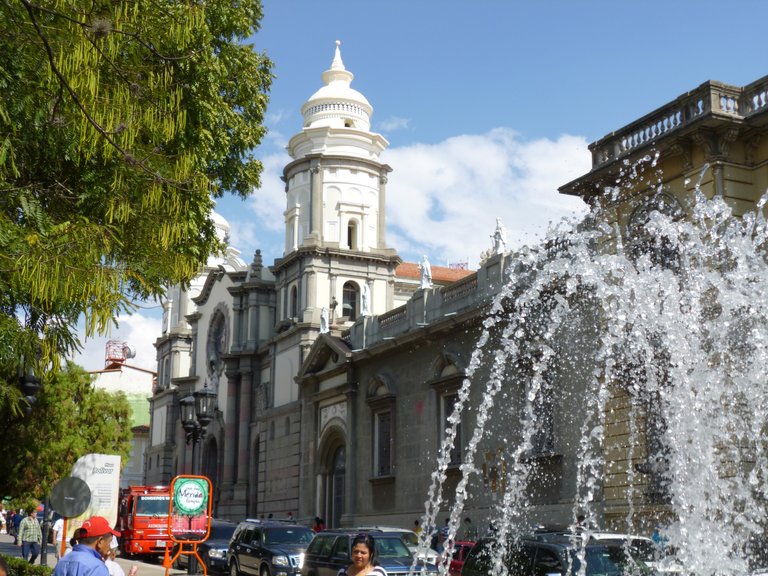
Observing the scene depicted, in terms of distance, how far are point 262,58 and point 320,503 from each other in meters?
26.1

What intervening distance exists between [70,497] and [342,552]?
4.95 m

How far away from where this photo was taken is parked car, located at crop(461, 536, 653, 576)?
1106 cm

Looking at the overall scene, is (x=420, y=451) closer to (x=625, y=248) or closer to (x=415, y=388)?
(x=415, y=388)

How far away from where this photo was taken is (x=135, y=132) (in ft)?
32.5

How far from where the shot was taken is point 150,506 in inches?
1325

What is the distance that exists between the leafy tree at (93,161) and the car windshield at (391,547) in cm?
671

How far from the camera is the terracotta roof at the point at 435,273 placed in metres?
51.9

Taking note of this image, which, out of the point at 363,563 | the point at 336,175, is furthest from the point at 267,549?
the point at 336,175

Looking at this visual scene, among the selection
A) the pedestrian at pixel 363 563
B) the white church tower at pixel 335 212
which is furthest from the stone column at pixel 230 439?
the pedestrian at pixel 363 563

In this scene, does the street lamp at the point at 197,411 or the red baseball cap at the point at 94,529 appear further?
the street lamp at the point at 197,411

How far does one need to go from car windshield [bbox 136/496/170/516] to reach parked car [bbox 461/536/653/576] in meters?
23.3

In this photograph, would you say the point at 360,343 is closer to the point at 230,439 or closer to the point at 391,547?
the point at 230,439

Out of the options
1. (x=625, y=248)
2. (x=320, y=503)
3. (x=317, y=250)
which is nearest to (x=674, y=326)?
(x=625, y=248)

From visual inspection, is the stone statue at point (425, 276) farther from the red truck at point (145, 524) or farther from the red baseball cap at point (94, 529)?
the red baseball cap at point (94, 529)
